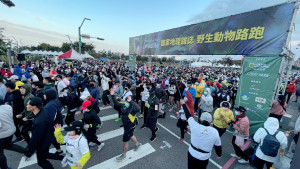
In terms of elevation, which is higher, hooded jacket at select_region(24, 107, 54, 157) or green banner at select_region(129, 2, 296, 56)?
green banner at select_region(129, 2, 296, 56)

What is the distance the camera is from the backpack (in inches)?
107

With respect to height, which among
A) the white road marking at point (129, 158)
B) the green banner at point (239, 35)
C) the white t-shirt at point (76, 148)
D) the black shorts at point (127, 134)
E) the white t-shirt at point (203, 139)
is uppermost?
the green banner at point (239, 35)

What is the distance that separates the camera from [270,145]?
108 inches

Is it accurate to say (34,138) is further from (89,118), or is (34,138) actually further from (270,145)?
(270,145)

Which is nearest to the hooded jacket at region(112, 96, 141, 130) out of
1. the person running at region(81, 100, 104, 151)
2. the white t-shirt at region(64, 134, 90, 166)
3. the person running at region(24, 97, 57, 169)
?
the person running at region(81, 100, 104, 151)

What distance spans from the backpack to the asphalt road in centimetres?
141

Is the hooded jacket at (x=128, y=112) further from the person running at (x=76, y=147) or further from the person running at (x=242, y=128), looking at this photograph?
the person running at (x=242, y=128)

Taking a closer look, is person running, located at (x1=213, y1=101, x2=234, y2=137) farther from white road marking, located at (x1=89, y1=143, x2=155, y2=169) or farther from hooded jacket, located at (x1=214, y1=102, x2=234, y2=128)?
white road marking, located at (x1=89, y1=143, x2=155, y2=169)

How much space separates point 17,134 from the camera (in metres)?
4.42

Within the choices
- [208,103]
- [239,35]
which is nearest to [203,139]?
[208,103]

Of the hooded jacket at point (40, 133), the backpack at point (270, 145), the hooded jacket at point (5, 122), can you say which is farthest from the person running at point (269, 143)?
the hooded jacket at point (5, 122)

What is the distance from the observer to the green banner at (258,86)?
504 centimetres

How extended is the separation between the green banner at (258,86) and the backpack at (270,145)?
3050 mm

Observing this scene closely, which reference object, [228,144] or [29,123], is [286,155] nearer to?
[228,144]
